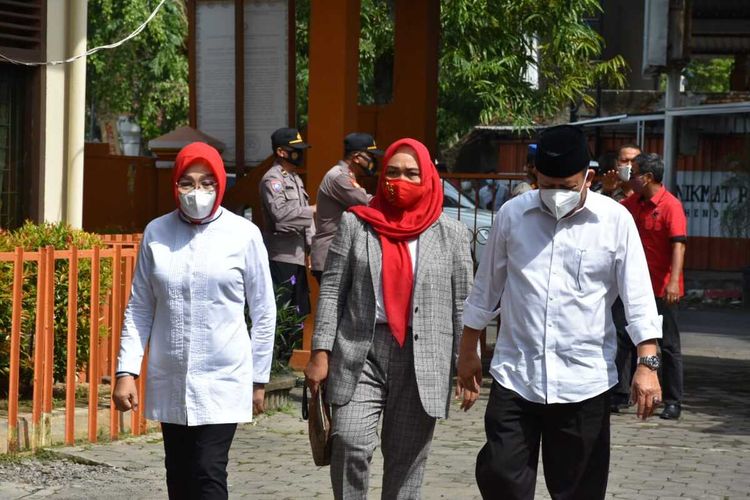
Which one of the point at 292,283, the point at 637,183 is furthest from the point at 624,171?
the point at 292,283

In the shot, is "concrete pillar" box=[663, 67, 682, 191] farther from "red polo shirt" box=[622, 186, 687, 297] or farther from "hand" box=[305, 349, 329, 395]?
"hand" box=[305, 349, 329, 395]

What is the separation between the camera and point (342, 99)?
37.0 ft

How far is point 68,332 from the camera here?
8016 millimetres

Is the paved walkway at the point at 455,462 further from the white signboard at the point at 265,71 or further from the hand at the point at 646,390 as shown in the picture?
the white signboard at the point at 265,71

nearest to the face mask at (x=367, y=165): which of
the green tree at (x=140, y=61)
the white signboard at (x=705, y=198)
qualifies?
the white signboard at (x=705, y=198)

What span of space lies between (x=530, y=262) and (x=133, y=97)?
27.2 meters

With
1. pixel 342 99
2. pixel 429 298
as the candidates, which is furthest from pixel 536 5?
pixel 429 298

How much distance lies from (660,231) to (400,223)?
15.0 feet

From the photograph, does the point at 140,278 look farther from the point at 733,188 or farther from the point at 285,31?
the point at 733,188

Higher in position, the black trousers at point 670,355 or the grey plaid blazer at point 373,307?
the grey plaid blazer at point 373,307

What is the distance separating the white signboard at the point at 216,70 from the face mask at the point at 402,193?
25.0 ft

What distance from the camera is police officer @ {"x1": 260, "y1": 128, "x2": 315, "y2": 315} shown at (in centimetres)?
1100

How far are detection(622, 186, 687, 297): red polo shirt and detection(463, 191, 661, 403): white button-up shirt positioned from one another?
4745mm

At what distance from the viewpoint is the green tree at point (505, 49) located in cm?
2147
